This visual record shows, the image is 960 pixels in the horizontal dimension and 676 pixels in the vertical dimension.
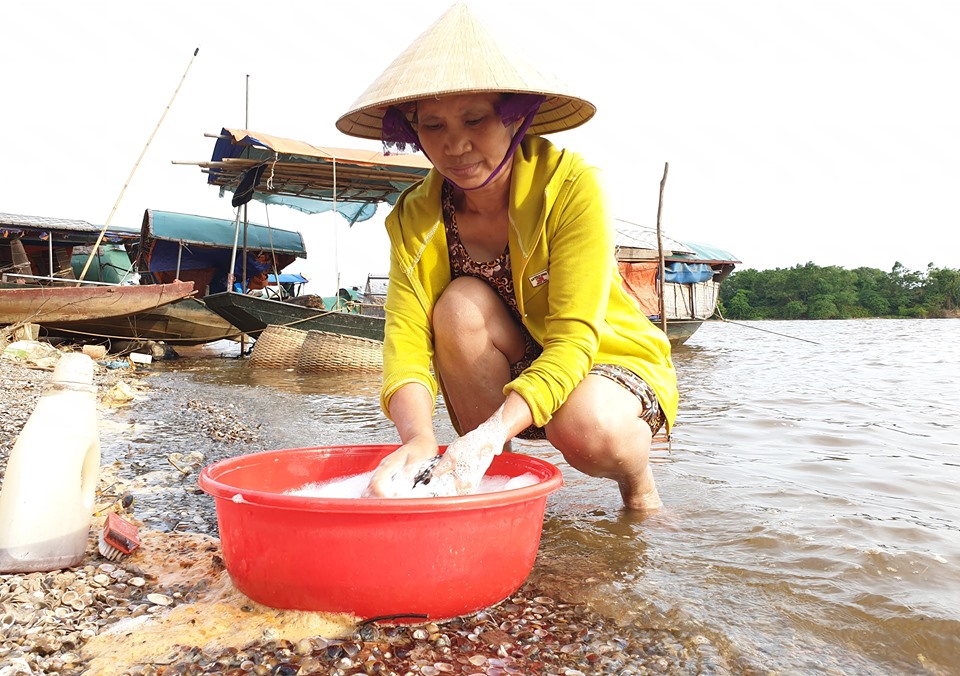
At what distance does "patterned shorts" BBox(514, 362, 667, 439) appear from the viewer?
77.0 inches

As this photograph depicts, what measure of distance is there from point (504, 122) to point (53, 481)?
4.64ft

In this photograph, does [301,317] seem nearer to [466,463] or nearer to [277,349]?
[277,349]

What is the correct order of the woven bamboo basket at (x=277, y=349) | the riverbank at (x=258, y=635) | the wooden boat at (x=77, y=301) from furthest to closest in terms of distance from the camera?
the woven bamboo basket at (x=277, y=349)
the wooden boat at (x=77, y=301)
the riverbank at (x=258, y=635)

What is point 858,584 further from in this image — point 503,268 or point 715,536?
point 503,268

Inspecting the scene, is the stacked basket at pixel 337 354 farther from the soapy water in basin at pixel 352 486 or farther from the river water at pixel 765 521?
the soapy water in basin at pixel 352 486

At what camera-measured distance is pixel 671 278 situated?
14906 millimetres

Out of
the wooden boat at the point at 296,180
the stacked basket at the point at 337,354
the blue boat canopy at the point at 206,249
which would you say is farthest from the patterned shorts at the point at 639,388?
the blue boat canopy at the point at 206,249

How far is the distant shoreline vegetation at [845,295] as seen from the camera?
1393 inches

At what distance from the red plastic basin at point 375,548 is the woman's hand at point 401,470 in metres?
0.21

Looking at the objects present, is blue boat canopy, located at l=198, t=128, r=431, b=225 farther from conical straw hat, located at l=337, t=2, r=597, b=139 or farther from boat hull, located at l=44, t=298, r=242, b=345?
conical straw hat, located at l=337, t=2, r=597, b=139

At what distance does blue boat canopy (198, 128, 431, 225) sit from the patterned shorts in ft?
21.8

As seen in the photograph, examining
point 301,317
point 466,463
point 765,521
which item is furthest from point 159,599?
point 301,317

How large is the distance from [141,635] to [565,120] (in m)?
1.74

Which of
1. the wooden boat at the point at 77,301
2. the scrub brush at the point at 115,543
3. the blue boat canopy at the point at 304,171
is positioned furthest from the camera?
the blue boat canopy at the point at 304,171
